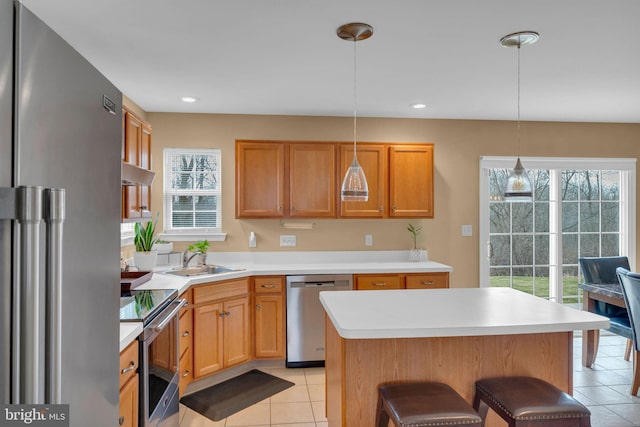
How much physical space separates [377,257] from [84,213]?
369cm

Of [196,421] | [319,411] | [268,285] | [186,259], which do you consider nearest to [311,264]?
[268,285]

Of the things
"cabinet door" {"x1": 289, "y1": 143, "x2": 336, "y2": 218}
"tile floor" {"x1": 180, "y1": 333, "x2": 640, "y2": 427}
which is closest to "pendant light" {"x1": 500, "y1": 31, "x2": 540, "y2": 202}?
"tile floor" {"x1": 180, "y1": 333, "x2": 640, "y2": 427}

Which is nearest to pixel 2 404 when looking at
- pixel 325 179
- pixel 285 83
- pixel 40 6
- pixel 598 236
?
pixel 40 6

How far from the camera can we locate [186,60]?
2729mm

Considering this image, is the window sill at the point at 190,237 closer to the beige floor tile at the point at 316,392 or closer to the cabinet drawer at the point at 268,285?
the cabinet drawer at the point at 268,285

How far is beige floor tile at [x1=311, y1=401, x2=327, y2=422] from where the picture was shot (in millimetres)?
2754

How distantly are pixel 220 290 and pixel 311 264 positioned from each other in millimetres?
1110

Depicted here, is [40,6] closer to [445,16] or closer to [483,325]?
[445,16]

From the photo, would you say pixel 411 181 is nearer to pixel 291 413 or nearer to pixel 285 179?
pixel 285 179

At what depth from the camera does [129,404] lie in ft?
5.84

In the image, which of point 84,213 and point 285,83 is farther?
point 285,83

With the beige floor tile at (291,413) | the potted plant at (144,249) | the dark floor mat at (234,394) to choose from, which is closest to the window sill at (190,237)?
the potted plant at (144,249)

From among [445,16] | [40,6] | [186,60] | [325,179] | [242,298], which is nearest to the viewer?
[40,6]

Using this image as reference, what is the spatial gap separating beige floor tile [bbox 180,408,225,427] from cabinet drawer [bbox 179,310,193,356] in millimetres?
413
